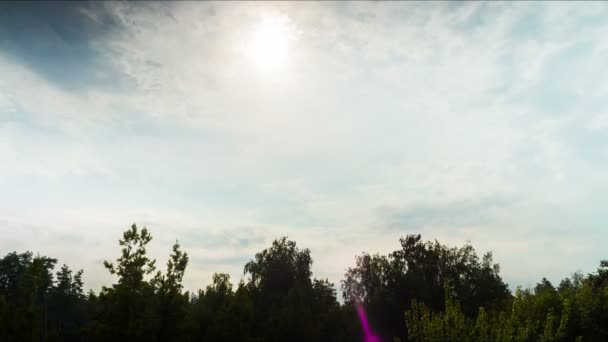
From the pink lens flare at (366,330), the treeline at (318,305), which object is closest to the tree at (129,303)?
the treeline at (318,305)

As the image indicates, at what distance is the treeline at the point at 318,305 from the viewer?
51.4ft

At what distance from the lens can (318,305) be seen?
155 feet

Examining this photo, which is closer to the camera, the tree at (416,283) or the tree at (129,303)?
the tree at (129,303)

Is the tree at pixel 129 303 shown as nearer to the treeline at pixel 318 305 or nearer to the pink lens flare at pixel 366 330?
the treeline at pixel 318 305

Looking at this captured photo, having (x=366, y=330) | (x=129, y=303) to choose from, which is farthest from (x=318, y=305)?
(x=129, y=303)

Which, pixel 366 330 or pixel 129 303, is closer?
pixel 129 303

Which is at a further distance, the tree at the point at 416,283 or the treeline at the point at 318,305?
the tree at the point at 416,283

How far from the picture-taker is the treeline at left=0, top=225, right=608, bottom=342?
15672 millimetres

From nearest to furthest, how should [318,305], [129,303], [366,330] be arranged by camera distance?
[129,303] < [318,305] < [366,330]

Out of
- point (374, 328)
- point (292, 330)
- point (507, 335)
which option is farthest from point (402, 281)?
point (507, 335)

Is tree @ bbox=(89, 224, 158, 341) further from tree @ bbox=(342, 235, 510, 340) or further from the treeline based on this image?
tree @ bbox=(342, 235, 510, 340)

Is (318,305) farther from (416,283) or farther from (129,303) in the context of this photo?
(129,303)

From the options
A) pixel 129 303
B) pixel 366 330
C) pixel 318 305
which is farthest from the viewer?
pixel 366 330

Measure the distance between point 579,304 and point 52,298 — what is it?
110 metres
